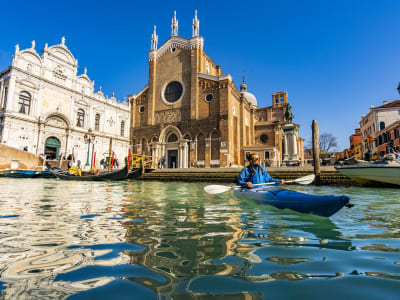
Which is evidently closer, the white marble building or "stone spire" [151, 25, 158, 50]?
Answer: the white marble building

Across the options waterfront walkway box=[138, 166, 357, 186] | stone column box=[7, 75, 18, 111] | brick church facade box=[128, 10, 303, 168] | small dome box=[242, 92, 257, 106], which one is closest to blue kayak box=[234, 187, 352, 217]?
waterfront walkway box=[138, 166, 357, 186]

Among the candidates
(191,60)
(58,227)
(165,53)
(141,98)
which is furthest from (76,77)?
(58,227)

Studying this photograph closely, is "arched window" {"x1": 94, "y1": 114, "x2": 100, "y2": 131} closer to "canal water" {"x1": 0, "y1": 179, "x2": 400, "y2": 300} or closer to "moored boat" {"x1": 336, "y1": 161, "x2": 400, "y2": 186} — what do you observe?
"moored boat" {"x1": 336, "y1": 161, "x2": 400, "y2": 186}

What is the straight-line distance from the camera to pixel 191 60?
24.8 metres

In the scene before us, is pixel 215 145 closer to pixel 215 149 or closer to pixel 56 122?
pixel 215 149

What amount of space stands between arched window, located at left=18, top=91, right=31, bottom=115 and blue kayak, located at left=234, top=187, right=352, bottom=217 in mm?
25982

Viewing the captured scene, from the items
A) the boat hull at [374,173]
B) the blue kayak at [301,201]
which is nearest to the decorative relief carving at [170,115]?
the boat hull at [374,173]

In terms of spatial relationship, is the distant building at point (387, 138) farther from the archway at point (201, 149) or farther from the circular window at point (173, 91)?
the circular window at point (173, 91)

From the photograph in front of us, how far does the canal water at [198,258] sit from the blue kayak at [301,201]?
193 millimetres

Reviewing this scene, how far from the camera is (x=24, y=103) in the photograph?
2244 cm

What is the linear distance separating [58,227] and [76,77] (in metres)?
29.7

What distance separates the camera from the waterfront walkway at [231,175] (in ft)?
36.9

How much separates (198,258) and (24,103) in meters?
27.6

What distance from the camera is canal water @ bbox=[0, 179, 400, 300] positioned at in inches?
51.9
